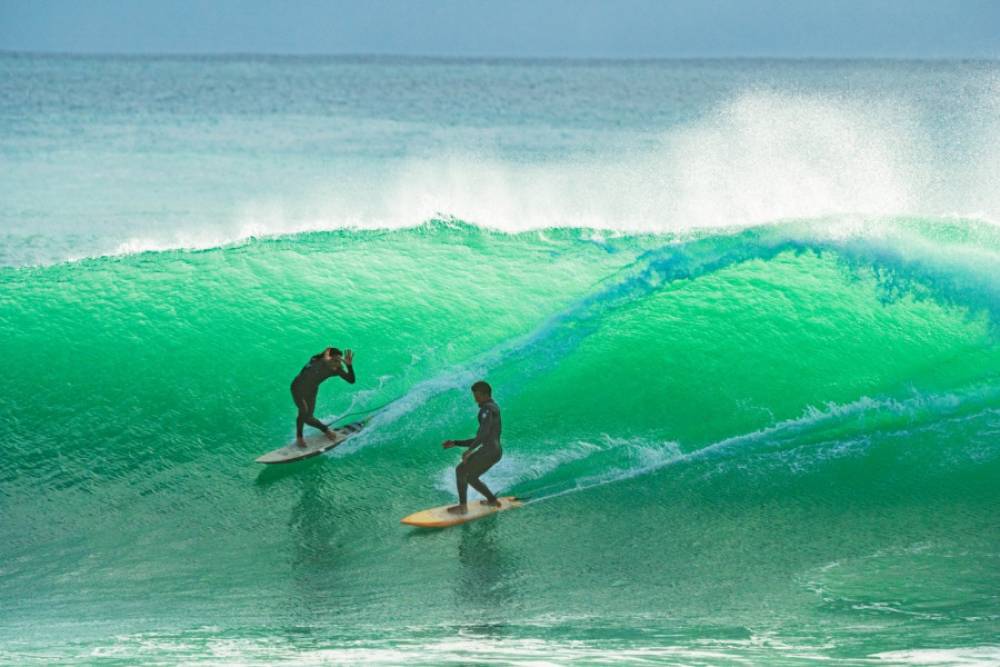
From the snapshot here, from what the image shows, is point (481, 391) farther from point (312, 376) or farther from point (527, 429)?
point (527, 429)

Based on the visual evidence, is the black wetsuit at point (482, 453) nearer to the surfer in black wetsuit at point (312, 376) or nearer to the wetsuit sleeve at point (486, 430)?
the wetsuit sleeve at point (486, 430)

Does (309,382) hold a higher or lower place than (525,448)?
higher

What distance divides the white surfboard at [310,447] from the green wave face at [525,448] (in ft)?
0.34

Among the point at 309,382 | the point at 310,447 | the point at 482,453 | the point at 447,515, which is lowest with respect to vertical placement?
the point at 447,515

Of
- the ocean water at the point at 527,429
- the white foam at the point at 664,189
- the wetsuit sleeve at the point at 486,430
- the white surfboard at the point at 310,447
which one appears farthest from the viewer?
the white foam at the point at 664,189

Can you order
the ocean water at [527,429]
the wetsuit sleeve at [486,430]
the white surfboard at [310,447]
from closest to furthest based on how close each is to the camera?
the ocean water at [527,429]
the wetsuit sleeve at [486,430]
the white surfboard at [310,447]

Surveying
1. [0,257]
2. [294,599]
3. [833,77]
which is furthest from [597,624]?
[833,77]

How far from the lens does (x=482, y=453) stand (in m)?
8.27

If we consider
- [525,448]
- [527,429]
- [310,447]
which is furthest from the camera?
[527,429]

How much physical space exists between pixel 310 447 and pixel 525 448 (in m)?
1.72

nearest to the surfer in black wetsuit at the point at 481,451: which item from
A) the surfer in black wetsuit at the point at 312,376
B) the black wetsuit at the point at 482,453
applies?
the black wetsuit at the point at 482,453

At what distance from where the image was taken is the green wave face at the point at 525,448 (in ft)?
22.8

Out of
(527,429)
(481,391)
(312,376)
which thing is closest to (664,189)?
(527,429)

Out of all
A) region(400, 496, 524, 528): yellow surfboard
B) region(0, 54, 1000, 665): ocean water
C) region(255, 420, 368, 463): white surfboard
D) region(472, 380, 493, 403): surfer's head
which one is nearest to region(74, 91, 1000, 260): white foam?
region(0, 54, 1000, 665): ocean water
